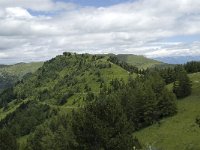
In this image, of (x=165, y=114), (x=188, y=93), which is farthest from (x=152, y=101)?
(x=188, y=93)

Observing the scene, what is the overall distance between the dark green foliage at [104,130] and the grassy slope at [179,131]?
11.8m

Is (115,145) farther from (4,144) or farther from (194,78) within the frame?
(194,78)

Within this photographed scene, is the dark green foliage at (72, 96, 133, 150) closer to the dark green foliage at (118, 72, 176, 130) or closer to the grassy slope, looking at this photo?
the grassy slope

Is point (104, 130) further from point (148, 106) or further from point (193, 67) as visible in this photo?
point (193, 67)

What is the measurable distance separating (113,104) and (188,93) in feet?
219

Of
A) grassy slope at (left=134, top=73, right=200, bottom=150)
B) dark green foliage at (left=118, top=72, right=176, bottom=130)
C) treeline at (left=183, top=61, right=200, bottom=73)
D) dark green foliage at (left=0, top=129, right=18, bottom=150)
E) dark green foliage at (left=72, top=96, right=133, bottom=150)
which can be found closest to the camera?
dark green foliage at (left=72, top=96, right=133, bottom=150)

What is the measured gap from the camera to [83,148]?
72.9m

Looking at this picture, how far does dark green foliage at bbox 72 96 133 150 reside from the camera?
70.8 metres

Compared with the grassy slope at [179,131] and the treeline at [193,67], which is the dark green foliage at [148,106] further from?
the treeline at [193,67]

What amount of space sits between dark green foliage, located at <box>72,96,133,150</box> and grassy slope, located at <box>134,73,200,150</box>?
1184 centimetres

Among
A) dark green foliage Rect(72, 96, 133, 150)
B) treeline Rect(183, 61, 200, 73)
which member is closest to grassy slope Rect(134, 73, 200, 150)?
dark green foliage Rect(72, 96, 133, 150)

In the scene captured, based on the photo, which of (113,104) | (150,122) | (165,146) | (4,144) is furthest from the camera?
(150,122)

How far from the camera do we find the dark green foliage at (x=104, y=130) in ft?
232

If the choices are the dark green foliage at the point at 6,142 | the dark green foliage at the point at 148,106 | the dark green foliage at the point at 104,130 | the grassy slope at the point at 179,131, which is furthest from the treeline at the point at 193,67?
the dark green foliage at the point at 104,130
